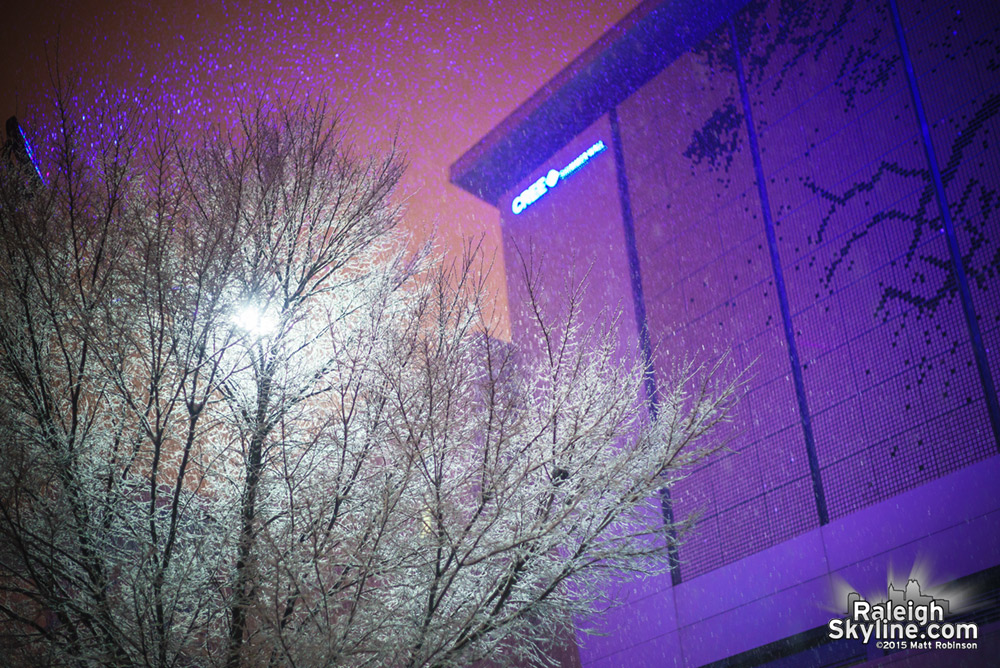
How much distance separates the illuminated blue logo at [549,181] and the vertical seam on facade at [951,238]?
7.51 m

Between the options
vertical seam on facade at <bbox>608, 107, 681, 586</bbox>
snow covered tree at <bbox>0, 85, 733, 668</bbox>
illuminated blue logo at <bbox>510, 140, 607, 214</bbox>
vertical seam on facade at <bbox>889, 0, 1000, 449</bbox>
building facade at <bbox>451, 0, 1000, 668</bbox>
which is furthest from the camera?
illuminated blue logo at <bbox>510, 140, 607, 214</bbox>

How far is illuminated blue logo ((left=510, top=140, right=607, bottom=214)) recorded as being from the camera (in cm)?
1995

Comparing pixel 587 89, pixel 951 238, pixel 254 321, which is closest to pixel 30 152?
pixel 254 321

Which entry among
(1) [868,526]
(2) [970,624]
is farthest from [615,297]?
(2) [970,624]

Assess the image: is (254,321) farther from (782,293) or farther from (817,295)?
(782,293)

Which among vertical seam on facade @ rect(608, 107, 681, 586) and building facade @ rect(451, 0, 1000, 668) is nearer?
building facade @ rect(451, 0, 1000, 668)

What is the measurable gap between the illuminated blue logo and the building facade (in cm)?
106

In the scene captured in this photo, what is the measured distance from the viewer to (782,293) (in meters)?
14.7

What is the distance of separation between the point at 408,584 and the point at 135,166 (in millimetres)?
2991

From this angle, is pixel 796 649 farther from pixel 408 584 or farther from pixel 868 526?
pixel 408 584

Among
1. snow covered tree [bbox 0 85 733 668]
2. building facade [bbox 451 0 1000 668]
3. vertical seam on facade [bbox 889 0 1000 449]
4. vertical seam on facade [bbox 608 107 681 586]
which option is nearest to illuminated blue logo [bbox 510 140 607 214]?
vertical seam on facade [bbox 608 107 681 586]

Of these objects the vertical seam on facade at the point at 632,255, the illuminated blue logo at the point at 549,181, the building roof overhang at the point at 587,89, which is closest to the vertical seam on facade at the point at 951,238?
the building roof overhang at the point at 587,89

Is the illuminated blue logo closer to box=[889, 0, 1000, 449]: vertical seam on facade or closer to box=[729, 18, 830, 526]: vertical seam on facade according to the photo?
box=[729, 18, 830, 526]: vertical seam on facade

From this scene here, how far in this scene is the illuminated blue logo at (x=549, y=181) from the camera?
20.0 m
